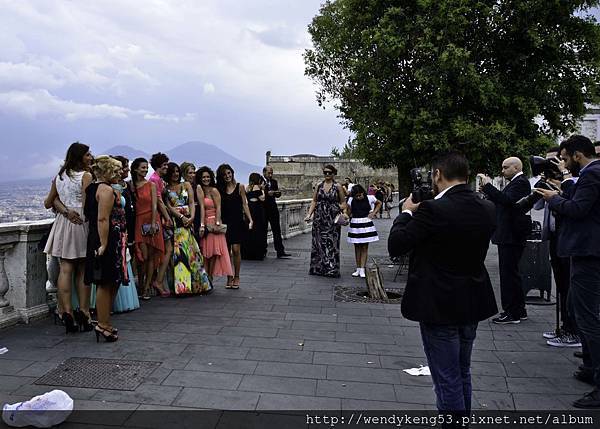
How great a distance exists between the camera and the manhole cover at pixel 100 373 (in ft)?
14.0

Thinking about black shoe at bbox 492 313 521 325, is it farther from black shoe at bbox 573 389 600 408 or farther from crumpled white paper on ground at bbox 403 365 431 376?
black shoe at bbox 573 389 600 408

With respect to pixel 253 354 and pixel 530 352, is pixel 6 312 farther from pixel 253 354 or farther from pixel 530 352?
pixel 530 352

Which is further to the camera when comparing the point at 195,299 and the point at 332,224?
the point at 332,224

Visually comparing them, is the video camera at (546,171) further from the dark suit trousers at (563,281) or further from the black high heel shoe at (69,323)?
the black high heel shoe at (69,323)

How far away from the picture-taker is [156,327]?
604 cm

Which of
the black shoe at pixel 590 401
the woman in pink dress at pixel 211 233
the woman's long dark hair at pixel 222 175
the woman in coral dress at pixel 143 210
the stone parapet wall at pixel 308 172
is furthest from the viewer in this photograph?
the stone parapet wall at pixel 308 172

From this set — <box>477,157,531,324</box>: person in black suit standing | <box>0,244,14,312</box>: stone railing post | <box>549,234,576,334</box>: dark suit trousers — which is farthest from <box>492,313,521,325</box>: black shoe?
<box>0,244,14,312</box>: stone railing post

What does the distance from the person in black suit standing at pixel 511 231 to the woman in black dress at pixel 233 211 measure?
404 cm

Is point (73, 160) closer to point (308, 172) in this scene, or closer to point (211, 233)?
point (211, 233)

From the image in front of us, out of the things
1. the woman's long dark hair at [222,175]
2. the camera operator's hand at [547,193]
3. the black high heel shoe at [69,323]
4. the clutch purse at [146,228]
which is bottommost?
the black high heel shoe at [69,323]

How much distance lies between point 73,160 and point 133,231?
161 cm

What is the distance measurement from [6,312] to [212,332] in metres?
2.31

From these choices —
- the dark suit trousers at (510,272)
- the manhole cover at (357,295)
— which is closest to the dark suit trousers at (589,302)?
the dark suit trousers at (510,272)

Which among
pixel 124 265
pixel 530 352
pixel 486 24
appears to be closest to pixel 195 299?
pixel 124 265
